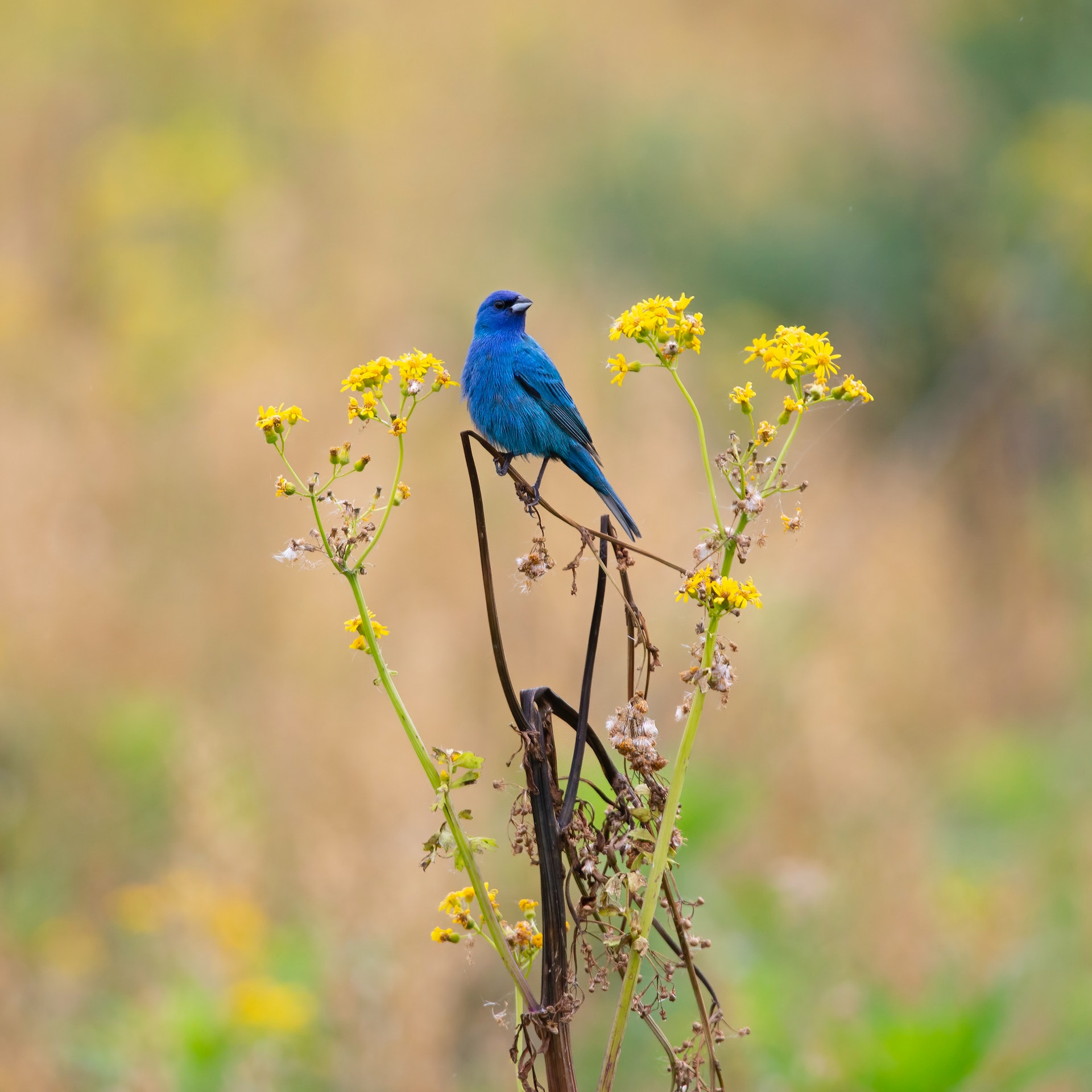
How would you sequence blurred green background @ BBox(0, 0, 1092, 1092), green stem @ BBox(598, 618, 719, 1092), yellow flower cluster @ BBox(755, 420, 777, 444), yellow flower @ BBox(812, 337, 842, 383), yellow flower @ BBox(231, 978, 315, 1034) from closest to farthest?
green stem @ BBox(598, 618, 719, 1092)
yellow flower cluster @ BBox(755, 420, 777, 444)
yellow flower @ BBox(812, 337, 842, 383)
yellow flower @ BBox(231, 978, 315, 1034)
blurred green background @ BBox(0, 0, 1092, 1092)

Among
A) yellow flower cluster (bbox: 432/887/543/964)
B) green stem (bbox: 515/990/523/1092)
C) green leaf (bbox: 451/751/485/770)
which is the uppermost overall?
green leaf (bbox: 451/751/485/770)

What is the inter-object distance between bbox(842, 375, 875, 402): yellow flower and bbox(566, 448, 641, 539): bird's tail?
1.48 m

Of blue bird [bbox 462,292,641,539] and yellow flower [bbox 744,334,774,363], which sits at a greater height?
blue bird [bbox 462,292,641,539]

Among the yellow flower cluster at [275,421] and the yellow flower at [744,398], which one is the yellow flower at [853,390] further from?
the yellow flower cluster at [275,421]

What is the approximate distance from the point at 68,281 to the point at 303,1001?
23.0ft

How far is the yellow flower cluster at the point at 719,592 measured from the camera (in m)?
1.02

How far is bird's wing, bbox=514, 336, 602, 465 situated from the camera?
2.94 meters

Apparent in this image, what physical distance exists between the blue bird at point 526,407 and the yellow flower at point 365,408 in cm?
153

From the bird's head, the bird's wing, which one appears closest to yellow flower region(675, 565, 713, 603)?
the bird's wing

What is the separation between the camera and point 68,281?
9.05m

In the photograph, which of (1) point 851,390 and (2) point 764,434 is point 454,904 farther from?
(1) point 851,390

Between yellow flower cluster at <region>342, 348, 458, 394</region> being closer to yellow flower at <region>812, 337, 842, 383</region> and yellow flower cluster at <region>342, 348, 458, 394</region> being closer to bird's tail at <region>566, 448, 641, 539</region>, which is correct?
yellow flower at <region>812, 337, 842, 383</region>

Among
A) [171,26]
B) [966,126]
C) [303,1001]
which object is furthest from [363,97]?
[303,1001]

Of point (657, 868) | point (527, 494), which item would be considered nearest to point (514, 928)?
point (657, 868)
